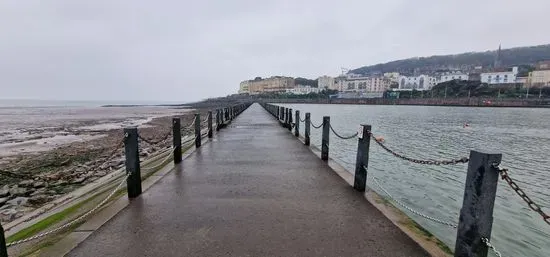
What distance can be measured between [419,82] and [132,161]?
8220 inches

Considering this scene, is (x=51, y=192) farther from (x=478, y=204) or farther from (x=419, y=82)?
(x=419, y=82)

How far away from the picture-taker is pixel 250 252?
3.43 meters

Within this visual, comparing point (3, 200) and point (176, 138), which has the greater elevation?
point (176, 138)

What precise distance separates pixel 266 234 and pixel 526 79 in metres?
199

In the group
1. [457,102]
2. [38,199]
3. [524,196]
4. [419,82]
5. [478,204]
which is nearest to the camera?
[524,196]

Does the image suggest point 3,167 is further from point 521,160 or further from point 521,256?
point 521,160

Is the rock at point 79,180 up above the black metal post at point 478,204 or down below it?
below

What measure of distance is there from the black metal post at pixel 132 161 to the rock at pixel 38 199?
13.8 ft

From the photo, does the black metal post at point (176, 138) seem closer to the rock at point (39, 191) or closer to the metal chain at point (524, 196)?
the rock at point (39, 191)

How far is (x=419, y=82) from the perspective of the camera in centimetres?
19000

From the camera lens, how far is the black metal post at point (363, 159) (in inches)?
221

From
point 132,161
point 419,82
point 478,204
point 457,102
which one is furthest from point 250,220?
point 419,82

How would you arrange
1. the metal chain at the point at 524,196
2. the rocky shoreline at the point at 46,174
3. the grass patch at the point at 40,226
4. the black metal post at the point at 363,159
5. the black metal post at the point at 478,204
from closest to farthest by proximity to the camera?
1. the metal chain at the point at 524,196
2. the black metal post at the point at 478,204
3. the grass patch at the point at 40,226
4. the black metal post at the point at 363,159
5. the rocky shoreline at the point at 46,174

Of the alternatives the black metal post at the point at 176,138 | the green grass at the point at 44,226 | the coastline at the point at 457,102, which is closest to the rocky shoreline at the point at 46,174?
the green grass at the point at 44,226
